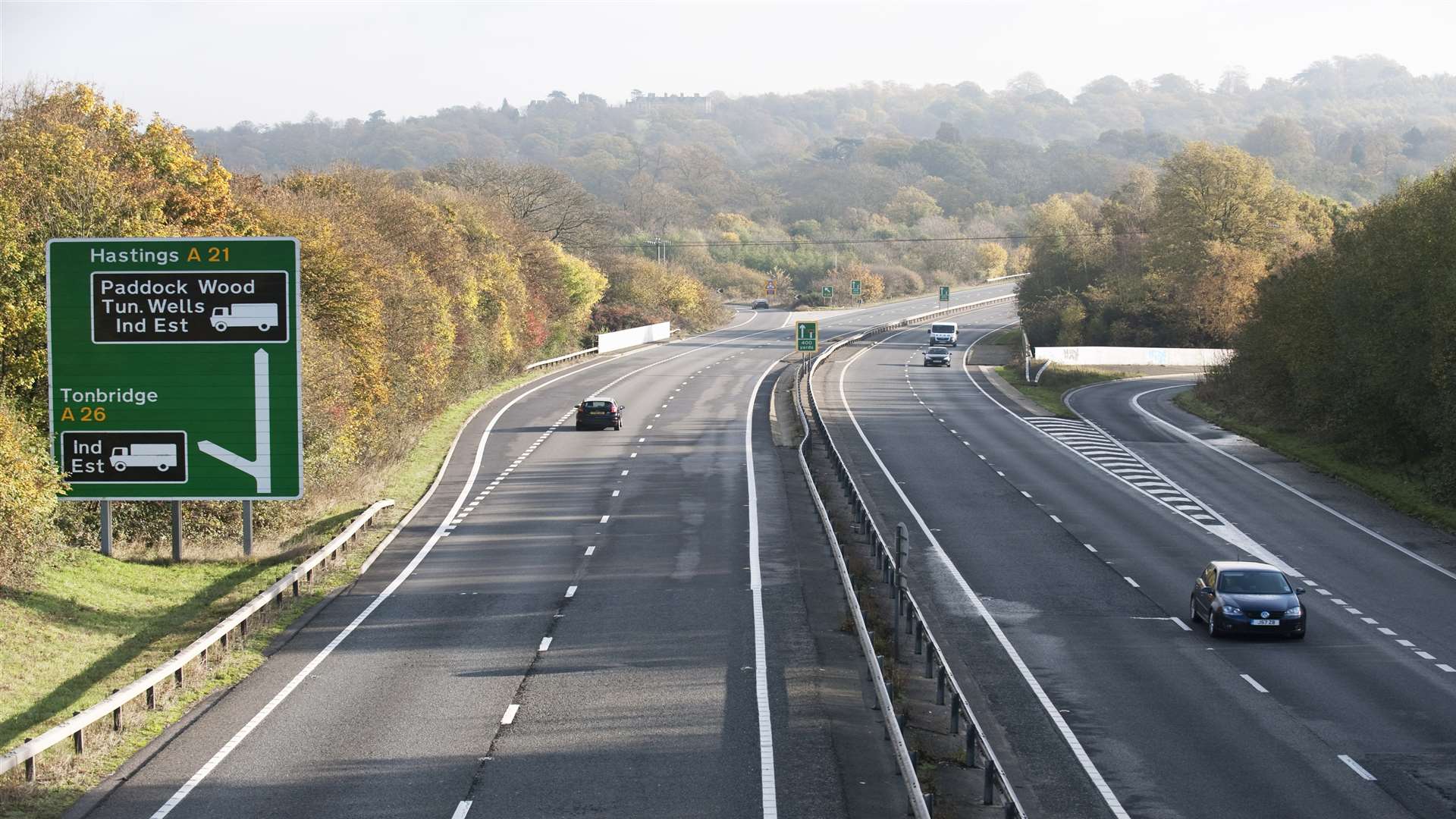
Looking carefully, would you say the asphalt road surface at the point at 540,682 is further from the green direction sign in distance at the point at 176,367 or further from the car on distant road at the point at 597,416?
the car on distant road at the point at 597,416

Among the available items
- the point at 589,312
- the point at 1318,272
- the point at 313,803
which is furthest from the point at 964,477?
the point at 589,312

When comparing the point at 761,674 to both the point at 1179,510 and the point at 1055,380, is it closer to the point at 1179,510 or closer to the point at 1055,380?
the point at 1179,510

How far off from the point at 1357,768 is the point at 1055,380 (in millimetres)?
64505

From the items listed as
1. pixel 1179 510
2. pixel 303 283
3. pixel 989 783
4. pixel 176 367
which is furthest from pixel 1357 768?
pixel 303 283

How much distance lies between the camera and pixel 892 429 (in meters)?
57.1

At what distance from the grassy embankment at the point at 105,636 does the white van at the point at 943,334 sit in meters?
71.6

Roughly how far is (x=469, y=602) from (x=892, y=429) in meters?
32.8

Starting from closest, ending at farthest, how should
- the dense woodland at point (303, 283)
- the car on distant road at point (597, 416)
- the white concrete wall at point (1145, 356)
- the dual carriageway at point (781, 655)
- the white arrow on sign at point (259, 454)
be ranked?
the dual carriageway at point (781, 655) < the white arrow on sign at point (259, 454) < the dense woodland at point (303, 283) < the car on distant road at point (597, 416) < the white concrete wall at point (1145, 356)

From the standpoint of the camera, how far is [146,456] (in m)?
23.4

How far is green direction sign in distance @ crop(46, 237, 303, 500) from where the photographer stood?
75.1 ft

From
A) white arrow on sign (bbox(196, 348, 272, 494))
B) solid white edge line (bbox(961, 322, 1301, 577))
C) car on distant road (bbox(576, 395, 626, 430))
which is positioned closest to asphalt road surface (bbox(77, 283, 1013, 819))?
white arrow on sign (bbox(196, 348, 272, 494))

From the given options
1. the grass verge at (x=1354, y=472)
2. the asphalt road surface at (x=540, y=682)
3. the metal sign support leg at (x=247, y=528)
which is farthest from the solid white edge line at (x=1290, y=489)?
the metal sign support leg at (x=247, y=528)

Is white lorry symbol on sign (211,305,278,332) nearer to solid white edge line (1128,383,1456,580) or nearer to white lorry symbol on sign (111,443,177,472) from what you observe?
white lorry symbol on sign (111,443,177,472)

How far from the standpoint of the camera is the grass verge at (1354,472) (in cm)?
3825
